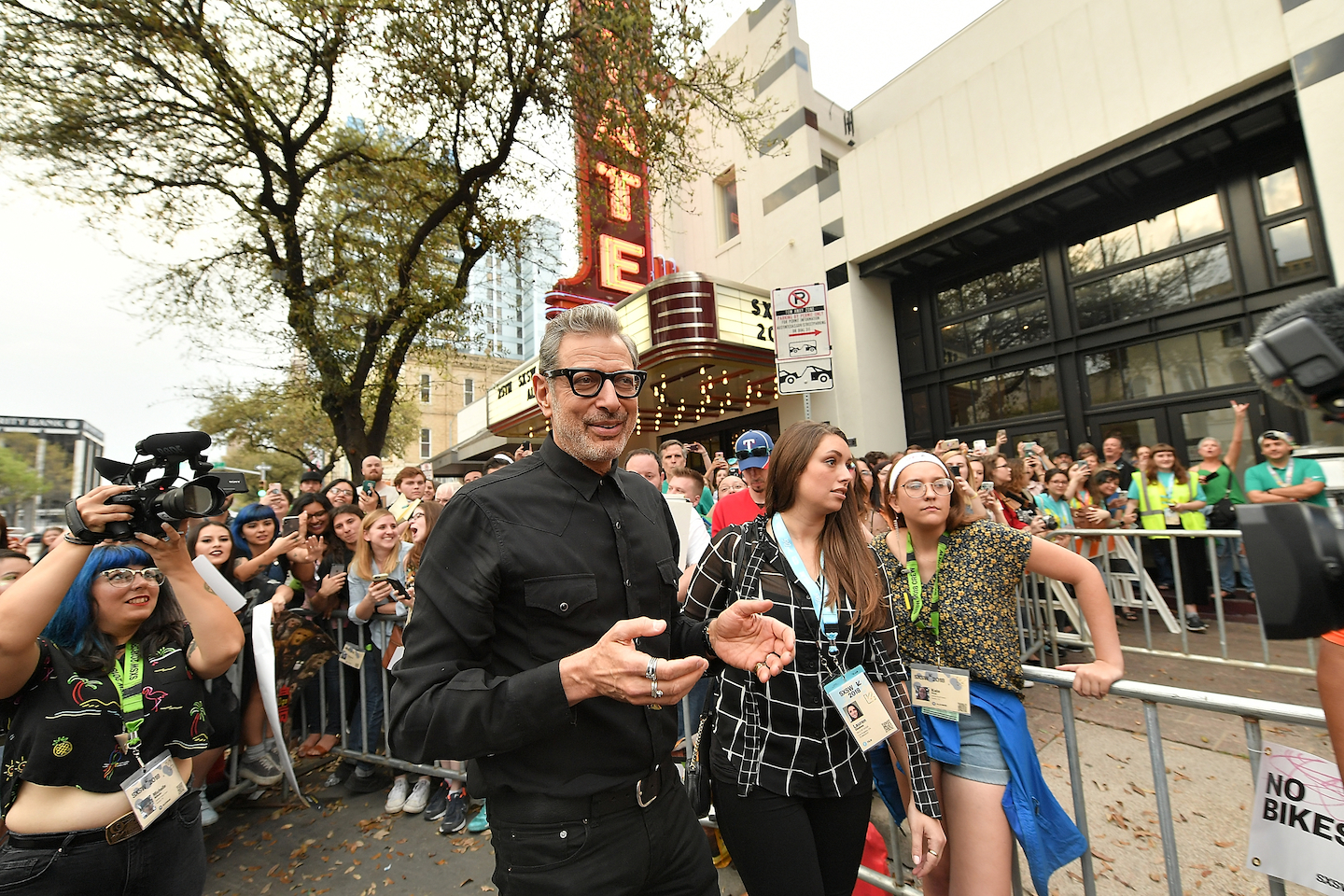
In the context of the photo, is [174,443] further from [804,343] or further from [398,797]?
[804,343]

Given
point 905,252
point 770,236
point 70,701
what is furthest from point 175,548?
point 770,236

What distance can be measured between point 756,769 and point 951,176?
10005 millimetres

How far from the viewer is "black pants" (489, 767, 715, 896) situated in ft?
4.51

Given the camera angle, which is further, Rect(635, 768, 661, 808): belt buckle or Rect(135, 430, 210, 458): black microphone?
Rect(135, 430, 210, 458): black microphone

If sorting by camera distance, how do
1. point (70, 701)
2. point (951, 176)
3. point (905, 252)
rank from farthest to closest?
point (905, 252), point (951, 176), point (70, 701)

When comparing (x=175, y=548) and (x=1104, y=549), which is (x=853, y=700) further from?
(x=1104, y=549)

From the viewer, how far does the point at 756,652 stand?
58.9 inches

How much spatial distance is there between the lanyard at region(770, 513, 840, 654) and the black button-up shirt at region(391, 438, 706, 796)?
64 centimetres

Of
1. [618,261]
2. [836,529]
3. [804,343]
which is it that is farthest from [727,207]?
[836,529]

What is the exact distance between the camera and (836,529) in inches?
89.7

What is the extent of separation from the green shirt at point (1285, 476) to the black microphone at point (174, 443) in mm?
8289

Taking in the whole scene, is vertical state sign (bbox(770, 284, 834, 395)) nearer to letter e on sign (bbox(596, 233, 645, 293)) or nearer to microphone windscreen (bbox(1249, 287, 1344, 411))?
microphone windscreen (bbox(1249, 287, 1344, 411))

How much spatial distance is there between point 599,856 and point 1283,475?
25.6ft

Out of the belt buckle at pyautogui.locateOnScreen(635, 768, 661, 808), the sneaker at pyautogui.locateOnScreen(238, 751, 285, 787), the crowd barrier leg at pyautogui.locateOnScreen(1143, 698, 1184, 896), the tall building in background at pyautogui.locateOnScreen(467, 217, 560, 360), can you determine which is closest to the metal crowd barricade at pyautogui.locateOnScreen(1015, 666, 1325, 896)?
the crowd barrier leg at pyautogui.locateOnScreen(1143, 698, 1184, 896)
